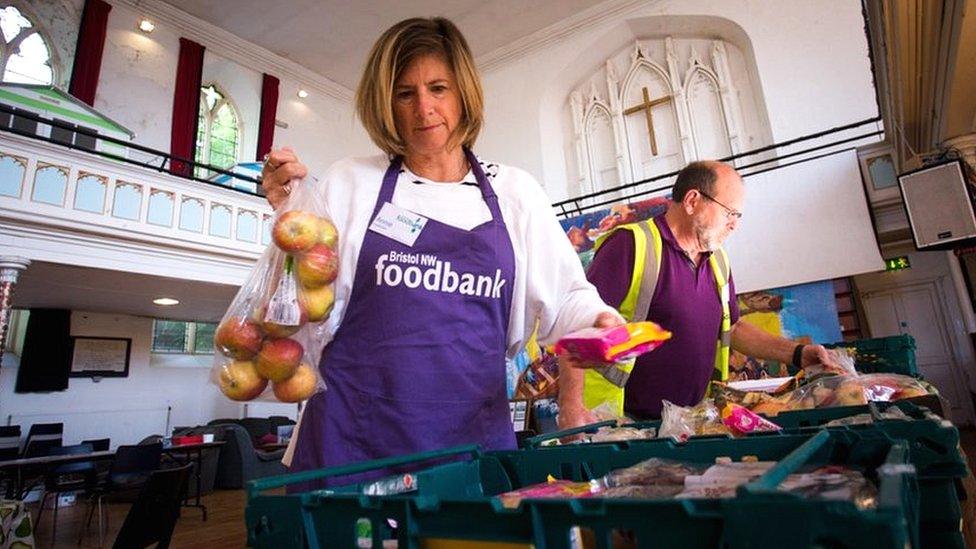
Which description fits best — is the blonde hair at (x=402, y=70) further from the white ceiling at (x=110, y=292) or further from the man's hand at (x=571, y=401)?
the white ceiling at (x=110, y=292)

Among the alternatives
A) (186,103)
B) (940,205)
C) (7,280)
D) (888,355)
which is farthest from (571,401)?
(186,103)

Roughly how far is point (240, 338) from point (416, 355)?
31 cm

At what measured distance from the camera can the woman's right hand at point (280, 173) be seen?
1.07 m

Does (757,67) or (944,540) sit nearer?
(944,540)

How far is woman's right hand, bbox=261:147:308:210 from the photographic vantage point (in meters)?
1.07

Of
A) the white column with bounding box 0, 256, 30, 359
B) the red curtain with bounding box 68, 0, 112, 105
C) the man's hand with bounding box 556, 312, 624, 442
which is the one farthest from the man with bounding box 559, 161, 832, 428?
the red curtain with bounding box 68, 0, 112, 105

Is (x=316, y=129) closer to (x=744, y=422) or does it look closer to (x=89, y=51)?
(x=89, y=51)

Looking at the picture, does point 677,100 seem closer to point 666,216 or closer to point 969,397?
point 969,397

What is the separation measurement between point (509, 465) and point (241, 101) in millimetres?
12837

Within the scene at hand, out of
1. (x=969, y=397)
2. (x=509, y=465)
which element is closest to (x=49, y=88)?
(x=509, y=465)

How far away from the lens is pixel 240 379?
915 mm

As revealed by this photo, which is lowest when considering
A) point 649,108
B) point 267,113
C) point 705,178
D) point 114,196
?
point 705,178

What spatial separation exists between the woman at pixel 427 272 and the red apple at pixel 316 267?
0.09 meters

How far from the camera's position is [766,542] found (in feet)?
0.98
